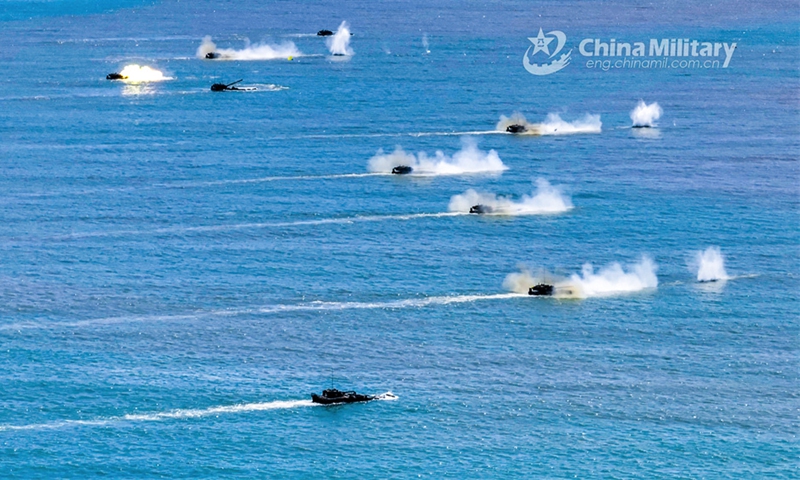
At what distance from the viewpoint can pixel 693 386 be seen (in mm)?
143750

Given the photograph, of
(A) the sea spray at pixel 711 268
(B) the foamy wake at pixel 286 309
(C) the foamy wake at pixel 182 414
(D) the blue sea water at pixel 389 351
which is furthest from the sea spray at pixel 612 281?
(C) the foamy wake at pixel 182 414

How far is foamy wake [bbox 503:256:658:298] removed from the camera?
17012cm

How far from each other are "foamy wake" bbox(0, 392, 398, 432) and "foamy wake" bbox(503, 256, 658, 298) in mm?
34622

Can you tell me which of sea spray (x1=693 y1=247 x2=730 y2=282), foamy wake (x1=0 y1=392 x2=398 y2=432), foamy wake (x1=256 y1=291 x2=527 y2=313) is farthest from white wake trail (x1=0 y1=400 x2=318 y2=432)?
sea spray (x1=693 y1=247 x2=730 y2=282)

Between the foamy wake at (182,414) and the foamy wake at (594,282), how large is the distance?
114ft

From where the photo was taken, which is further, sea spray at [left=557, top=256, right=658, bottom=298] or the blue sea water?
sea spray at [left=557, top=256, right=658, bottom=298]

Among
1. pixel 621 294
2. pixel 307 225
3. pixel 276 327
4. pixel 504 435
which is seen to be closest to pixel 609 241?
pixel 621 294

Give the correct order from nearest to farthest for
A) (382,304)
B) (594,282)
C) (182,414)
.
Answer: (182,414)
(382,304)
(594,282)

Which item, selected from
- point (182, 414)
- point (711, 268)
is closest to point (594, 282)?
point (711, 268)

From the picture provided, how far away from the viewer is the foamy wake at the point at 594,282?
6698 inches

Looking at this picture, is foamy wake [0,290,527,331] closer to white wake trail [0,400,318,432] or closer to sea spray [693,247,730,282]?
sea spray [693,247,730,282]

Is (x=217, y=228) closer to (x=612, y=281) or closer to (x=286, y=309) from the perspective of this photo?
(x=286, y=309)

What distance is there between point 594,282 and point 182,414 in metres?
51.7

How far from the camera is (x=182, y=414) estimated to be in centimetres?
13662
